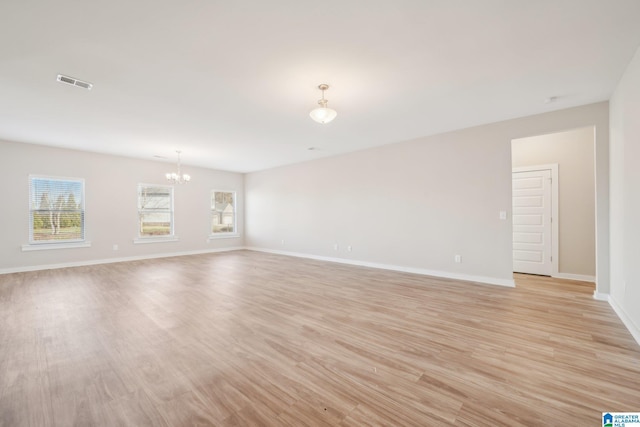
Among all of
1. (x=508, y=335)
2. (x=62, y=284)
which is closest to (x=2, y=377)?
(x=62, y=284)

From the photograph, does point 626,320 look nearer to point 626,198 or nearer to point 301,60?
point 626,198

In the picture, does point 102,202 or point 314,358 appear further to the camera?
point 102,202

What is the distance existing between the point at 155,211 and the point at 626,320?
9.42 m

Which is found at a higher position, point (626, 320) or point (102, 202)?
point (102, 202)

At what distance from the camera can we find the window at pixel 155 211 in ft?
23.5

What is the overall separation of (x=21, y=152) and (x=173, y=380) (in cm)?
696

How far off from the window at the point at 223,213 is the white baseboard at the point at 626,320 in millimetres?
9052

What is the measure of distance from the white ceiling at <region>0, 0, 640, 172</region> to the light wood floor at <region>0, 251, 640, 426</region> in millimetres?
2778

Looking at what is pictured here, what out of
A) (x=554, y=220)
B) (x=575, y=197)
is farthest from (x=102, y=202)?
(x=575, y=197)

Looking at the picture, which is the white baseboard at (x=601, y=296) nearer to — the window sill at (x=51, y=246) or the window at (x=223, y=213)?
the window at (x=223, y=213)

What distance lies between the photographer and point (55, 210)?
5895 mm

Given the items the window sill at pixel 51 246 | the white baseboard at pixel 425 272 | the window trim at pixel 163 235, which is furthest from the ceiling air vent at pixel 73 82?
the white baseboard at pixel 425 272

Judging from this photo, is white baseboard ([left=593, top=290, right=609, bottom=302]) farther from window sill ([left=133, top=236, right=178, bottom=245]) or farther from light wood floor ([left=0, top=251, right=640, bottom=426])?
window sill ([left=133, top=236, right=178, bottom=245])

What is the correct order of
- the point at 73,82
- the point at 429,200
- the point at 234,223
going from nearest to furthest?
the point at 73,82, the point at 429,200, the point at 234,223
